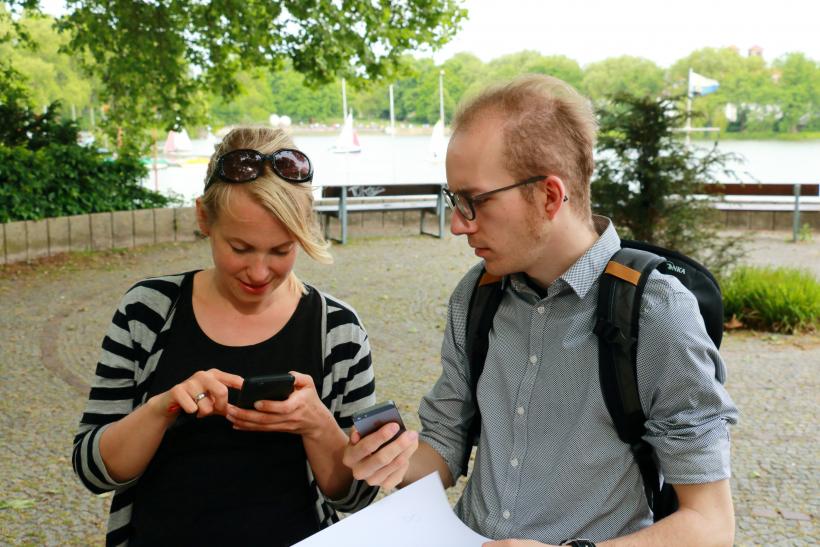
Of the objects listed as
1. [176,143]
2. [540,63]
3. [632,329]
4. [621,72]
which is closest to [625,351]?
[632,329]

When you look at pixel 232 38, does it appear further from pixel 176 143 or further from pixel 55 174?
pixel 176 143

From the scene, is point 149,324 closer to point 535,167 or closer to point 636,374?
point 535,167

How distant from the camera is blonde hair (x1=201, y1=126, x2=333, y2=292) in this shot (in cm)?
201

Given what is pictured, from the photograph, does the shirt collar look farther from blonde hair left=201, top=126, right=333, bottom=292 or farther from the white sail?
the white sail

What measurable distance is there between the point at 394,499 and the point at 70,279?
29.8 feet

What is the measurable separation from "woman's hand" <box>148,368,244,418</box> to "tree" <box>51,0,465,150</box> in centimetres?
795

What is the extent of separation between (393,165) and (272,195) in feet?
135

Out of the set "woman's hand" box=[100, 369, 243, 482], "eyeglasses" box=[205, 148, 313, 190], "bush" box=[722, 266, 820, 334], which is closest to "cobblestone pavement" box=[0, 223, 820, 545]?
"bush" box=[722, 266, 820, 334]

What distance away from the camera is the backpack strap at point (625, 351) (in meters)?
1.62

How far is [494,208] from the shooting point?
1730 mm

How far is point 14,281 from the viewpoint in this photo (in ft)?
31.7

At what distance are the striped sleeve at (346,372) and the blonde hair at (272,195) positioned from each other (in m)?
0.16

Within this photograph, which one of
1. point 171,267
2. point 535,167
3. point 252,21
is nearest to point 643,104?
point 252,21

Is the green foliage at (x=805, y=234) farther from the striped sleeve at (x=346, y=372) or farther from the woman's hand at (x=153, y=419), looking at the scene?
the woman's hand at (x=153, y=419)
